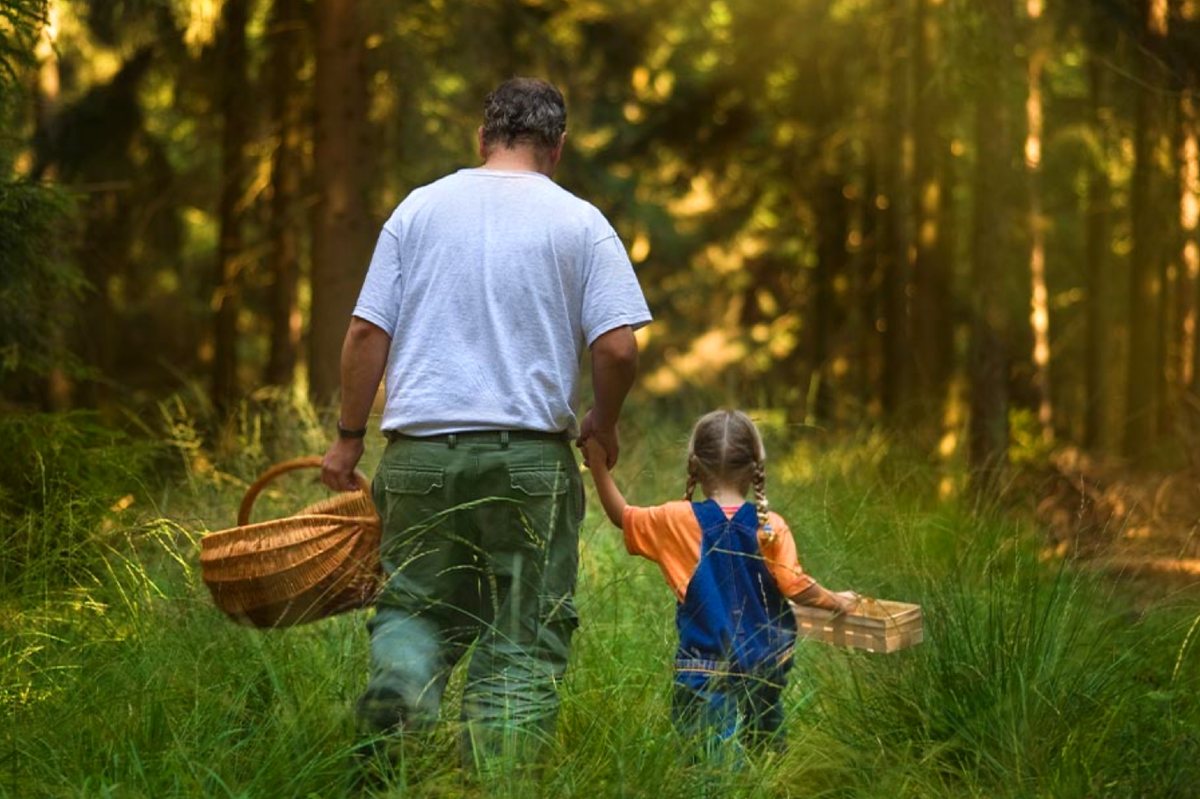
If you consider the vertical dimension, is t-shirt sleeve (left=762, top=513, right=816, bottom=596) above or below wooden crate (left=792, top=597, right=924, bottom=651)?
above

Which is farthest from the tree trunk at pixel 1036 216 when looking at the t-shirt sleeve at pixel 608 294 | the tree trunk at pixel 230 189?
the t-shirt sleeve at pixel 608 294

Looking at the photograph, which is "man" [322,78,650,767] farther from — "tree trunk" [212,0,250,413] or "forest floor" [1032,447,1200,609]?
"tree trunk" [212,0,250,413]

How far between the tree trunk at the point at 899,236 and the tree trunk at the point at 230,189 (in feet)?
22.9

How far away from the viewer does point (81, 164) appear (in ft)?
47.5

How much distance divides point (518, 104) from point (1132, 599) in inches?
122

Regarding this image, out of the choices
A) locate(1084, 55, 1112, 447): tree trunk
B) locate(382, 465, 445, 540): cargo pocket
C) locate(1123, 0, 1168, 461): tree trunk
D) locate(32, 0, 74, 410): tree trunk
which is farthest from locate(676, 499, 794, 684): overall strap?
locate(1084, 55, 1112, 447): tree trunk

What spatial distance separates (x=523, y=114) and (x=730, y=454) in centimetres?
122

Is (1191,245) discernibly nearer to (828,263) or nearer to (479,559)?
(828,263)

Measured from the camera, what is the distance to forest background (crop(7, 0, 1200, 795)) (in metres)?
5.12

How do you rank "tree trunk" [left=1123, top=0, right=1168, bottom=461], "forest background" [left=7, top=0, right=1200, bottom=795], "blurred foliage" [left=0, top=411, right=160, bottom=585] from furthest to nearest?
"tree trunk" [left=1123, top=0, right=1168, bottom=461] → "blurred foliage" [left=0, top=411, right=160, bottom=585] → "forest background" [left=7, top=0, right=1200, bottom=795]

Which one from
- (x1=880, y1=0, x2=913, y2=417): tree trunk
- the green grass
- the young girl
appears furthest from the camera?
(x1=880, y1=0, x2=913, y2=417): tree trunk

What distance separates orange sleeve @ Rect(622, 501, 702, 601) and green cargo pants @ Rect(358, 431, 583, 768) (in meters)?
0.39

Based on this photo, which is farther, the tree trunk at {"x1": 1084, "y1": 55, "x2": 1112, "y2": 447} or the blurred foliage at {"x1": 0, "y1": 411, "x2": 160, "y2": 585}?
the tree trunk at {"x1": 1084, "y1": 55, "x2": 1112, "y2": 447}

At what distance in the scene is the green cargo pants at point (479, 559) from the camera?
14.2 ft
